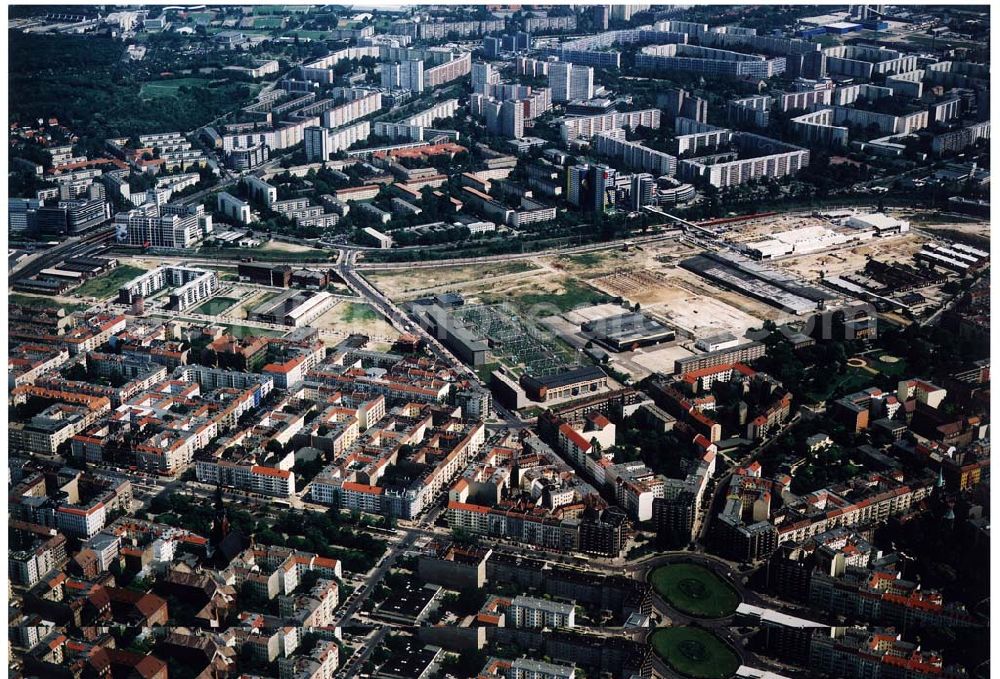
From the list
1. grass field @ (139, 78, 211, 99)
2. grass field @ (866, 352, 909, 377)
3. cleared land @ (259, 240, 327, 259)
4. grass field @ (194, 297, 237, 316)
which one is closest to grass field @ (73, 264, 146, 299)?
grass field @ (194, 297, 237, 316)

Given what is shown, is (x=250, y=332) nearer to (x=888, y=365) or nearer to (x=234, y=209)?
(x=234, y=209)

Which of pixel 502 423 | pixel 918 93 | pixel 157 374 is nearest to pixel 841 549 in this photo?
pixel 502 423

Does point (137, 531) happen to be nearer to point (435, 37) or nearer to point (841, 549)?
point (841, 549)

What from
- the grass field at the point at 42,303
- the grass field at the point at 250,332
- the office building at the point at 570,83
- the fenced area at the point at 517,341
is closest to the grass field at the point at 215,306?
the grass field at the point at 250,332

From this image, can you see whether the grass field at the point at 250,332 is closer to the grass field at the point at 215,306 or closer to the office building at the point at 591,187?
the grass field at the point at 215,306

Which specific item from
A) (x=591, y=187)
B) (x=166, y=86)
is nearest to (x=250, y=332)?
(x=591, y=187)

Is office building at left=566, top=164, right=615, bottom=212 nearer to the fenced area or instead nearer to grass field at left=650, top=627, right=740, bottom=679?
the fenced area

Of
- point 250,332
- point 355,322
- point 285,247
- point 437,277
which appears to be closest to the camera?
point 250,332
